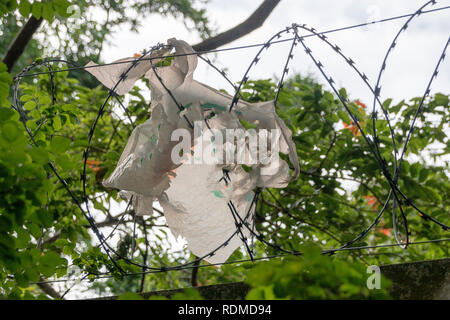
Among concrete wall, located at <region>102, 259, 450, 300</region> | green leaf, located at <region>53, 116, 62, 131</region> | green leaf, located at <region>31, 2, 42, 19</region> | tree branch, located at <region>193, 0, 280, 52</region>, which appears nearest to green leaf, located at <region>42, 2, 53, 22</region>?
green leaf, located at <region>31, 2, 42, 19</region>

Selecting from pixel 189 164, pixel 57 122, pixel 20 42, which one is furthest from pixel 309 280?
pixel 20 42

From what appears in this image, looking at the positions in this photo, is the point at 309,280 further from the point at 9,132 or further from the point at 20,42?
the point at 20,42

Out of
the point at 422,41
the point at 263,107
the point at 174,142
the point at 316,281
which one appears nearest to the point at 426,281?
the point at 316,281

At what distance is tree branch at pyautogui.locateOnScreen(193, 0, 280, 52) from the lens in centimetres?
247

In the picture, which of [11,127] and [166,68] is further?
[166,68]

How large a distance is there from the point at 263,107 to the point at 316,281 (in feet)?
3.32

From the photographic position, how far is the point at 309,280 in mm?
684

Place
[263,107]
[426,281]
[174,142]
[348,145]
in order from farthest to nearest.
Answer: [348,145] → [263,107] → [174,142] → [426,281]

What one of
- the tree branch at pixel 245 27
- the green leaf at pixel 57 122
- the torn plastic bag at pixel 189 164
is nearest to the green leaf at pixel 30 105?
the green leaf at pixel 57 122

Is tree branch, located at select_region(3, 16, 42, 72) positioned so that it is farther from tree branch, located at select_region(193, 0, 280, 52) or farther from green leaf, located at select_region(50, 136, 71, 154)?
green leaf, located at select_region(50, 136, 71, 154)

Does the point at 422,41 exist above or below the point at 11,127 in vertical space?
above
